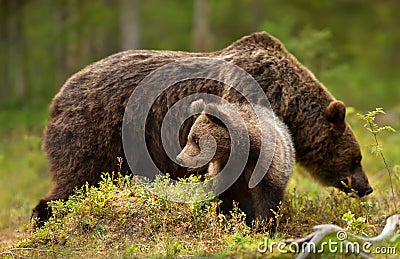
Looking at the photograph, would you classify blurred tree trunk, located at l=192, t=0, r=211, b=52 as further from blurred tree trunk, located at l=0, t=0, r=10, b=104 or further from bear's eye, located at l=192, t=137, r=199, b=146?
bear's eye, located at l=192, t=137, r=199, b=146

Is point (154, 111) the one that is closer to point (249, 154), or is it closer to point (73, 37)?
point (249, 154)

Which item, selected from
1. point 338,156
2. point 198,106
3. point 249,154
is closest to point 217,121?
point 249,154

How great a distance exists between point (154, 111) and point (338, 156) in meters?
2.35

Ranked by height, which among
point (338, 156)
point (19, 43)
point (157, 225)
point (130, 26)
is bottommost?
point (157, 225)

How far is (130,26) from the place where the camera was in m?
22.1

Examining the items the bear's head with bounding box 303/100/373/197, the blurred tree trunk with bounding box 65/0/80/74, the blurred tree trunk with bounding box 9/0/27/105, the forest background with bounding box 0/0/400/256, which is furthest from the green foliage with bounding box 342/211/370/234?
the blurred tree trunk with bounding box 9/0/27/105

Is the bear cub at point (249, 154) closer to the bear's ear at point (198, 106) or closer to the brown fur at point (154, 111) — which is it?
the bear's ear at point (198, 106)

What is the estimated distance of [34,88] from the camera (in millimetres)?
33094

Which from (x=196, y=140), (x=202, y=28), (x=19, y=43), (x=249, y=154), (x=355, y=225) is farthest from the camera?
(x=19, y=43)

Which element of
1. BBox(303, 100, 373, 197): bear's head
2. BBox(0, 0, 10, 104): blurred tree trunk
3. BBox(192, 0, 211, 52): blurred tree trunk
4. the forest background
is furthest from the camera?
BBox(0, 0, 10, 104): blurred tree trunk

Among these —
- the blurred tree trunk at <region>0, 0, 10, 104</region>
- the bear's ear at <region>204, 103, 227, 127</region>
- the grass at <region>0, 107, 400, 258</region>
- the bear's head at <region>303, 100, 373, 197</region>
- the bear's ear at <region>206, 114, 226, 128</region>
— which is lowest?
the grass at <region>0, 107, 400, 258</region>

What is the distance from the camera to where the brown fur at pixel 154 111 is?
25.1 ft

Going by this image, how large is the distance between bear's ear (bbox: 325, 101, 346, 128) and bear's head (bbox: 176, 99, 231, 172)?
5.20 ft

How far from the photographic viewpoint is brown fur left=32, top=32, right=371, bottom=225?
765 cm
